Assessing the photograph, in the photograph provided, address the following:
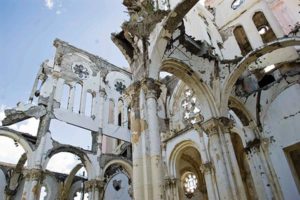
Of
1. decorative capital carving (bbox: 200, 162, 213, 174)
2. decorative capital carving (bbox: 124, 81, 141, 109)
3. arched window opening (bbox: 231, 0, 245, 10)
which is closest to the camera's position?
decorative capital carving (bbox: 124, 81, 141, 109)

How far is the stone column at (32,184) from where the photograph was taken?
40.3 feet

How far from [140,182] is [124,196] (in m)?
12.0

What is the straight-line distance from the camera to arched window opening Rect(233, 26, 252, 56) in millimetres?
13946

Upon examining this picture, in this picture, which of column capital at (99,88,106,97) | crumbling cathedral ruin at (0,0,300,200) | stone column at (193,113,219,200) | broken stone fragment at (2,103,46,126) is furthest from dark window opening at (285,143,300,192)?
broken stone fragment at (2,103,46,126)

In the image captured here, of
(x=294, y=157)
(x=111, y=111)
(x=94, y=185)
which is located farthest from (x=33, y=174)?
(x=294, y=157)

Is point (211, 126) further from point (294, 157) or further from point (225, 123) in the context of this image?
point (294, 157)

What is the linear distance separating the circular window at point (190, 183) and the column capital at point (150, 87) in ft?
34.0

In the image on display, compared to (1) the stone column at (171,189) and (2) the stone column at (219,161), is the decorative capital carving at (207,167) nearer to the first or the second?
(1) the stone column at (171,189)

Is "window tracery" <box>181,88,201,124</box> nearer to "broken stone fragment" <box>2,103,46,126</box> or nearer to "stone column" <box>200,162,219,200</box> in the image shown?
"stone column" <box>200,162,219,200</box>

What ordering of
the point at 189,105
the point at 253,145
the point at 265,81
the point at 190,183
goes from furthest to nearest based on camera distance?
the point at 190,183
the point at 189,105
the point at 265,81
the point at 253,145

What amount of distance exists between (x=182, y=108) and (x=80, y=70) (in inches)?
299

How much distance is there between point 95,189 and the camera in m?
14.3

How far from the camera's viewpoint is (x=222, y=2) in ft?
53.8

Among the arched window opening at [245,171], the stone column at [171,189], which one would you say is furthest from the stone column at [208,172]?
the arched window opening at [245,171]
